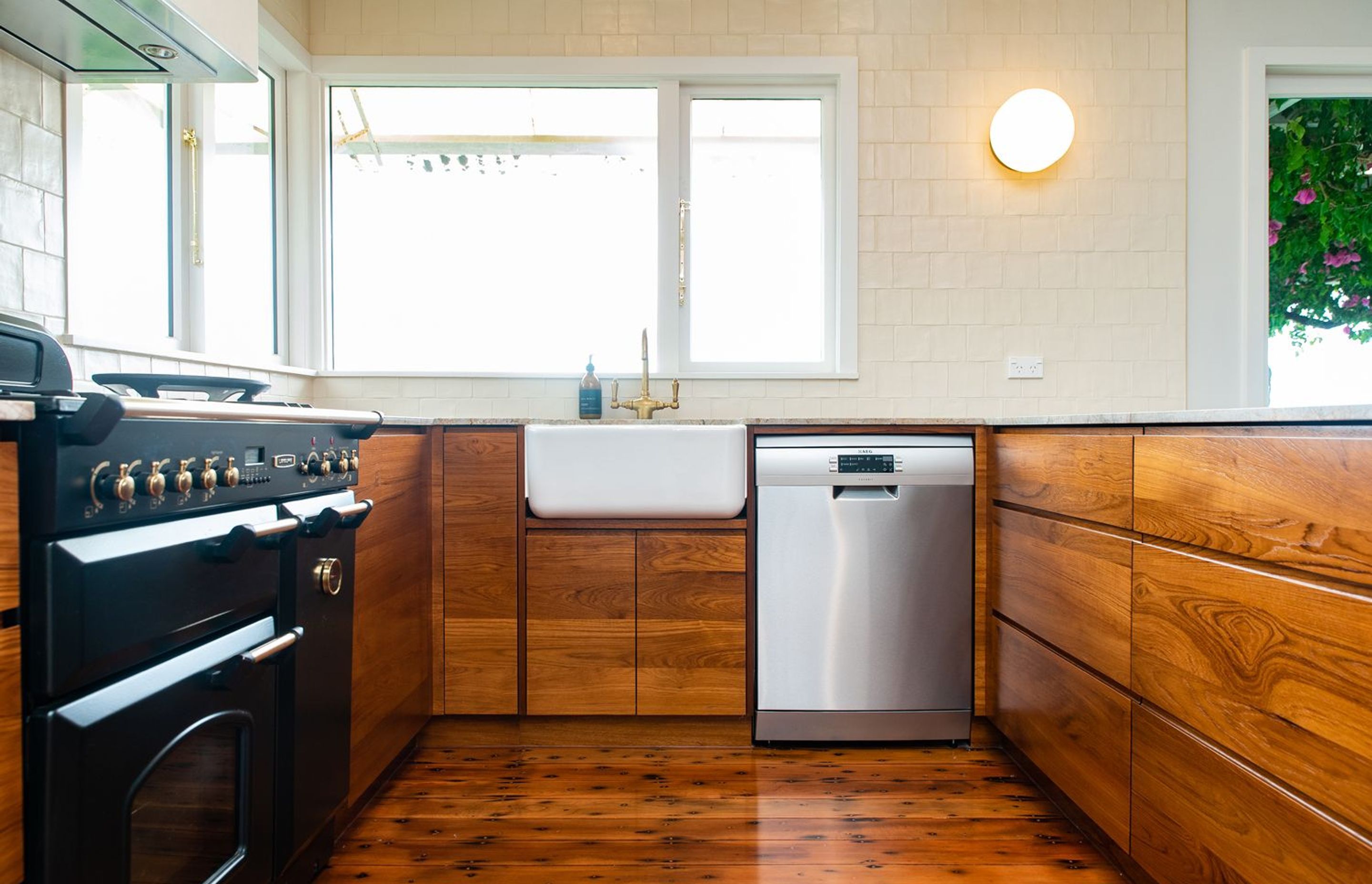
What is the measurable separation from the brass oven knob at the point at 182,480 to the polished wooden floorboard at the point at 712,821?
0.95m

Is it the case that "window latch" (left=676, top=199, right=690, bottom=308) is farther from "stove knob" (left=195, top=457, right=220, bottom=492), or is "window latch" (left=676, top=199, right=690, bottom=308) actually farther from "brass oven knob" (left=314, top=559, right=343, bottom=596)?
"stove knob" (left=195, top=457, right=220, bottom=492)

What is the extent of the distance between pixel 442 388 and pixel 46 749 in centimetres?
197

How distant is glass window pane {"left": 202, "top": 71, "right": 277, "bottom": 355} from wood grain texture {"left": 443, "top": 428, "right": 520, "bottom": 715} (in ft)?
2.78

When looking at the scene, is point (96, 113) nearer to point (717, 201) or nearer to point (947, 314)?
point (717, 201)

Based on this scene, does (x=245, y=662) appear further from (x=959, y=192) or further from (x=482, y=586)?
(x=959, y=192)

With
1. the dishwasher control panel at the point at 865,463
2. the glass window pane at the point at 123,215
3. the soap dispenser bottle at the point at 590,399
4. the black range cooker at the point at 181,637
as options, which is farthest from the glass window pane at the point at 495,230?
the black range cooker at the point at 181,637

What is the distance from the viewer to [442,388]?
2.64 m

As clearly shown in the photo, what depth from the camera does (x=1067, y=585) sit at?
1625 mm

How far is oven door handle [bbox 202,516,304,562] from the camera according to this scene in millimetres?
1006

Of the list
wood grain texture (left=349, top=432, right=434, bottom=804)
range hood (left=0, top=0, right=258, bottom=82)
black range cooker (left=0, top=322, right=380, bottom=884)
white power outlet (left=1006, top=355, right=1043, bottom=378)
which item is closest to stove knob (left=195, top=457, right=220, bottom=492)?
black range cooker (left=0, top=322, right=380, bottom=884)

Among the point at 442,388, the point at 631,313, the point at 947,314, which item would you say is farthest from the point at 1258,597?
the point at 442,388

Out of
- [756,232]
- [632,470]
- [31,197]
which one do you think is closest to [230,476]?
[31,197]

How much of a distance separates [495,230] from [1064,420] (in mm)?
2031

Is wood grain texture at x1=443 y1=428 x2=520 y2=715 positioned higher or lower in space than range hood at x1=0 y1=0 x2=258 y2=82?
lower
